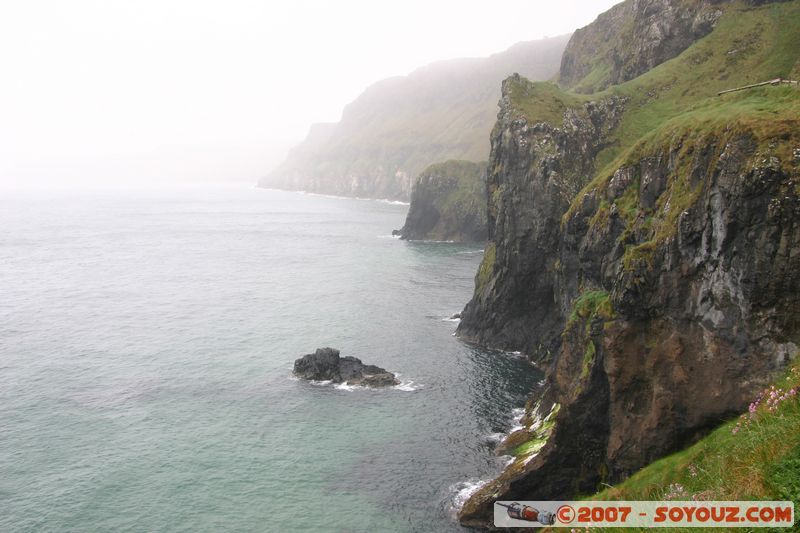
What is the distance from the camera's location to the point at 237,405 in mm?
55250

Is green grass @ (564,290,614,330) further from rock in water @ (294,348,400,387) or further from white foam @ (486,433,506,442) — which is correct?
rock in water @ (294,348,400,387)

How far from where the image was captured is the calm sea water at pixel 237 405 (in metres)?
39.9

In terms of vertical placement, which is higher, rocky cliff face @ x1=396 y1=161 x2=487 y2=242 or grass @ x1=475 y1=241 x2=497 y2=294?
rocky cliff face @ x1=396 y1=161 x2=487 y2=242

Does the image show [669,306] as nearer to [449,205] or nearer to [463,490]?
[463,490]

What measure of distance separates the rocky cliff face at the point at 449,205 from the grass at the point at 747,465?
125 metres

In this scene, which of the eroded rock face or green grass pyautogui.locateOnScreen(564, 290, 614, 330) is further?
green grass pyautogui.locateOnScreen(564, 290, 614, 330)

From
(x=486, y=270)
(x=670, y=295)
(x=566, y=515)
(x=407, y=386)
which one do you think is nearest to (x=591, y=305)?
(x=670, y=295)

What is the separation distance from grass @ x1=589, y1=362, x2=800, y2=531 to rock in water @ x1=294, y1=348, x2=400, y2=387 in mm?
33448

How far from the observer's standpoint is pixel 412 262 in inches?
4847

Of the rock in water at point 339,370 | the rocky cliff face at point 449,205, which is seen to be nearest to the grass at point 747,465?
the rock in water at point 339,370

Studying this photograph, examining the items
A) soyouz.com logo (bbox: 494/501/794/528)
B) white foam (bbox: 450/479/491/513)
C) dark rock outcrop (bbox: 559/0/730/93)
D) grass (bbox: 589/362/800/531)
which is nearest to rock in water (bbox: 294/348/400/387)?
white foam (bbox: 450/479/491/513)

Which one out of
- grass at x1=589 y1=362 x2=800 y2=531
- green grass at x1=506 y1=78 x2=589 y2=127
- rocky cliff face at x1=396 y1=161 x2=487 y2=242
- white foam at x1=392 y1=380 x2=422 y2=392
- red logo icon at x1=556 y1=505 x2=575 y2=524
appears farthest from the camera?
rocky cliff face at x1=396 y1=161 x2=487 y2=242

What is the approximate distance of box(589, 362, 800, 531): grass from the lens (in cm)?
1630

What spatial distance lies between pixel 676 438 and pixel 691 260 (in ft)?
34.5
